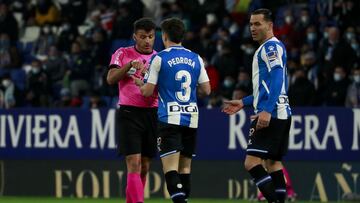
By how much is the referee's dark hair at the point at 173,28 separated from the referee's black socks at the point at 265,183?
1.58 metres

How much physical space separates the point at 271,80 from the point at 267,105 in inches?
10.1

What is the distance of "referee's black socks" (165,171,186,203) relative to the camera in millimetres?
11117

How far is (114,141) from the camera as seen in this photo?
18125 mm

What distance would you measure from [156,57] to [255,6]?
11105 millimetres

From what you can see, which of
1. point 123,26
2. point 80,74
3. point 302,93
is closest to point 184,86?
point 302,93

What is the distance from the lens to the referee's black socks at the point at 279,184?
38.4 feet

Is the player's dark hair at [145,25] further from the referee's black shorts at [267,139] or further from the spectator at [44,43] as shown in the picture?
the spectator at [44,43]

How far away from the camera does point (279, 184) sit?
11.8m

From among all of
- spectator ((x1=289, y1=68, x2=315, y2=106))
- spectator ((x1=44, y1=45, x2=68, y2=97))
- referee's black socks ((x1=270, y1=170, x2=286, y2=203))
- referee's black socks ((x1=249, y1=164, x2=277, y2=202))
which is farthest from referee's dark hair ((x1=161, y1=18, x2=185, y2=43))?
spectator ((x1=44, y1=45, x2=68, y2=97))

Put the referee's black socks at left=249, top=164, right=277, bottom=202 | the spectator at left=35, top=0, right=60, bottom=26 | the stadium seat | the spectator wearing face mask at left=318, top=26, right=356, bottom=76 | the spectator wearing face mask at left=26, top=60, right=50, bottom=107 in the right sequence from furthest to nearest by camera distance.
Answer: the spectator at left=35, top=0, right=60, bottom=26, the stadium seat, the spectator wearing face mask at left=26, top=60, right=50, bottom=107, the spectator wearing face mask at left=318, top=26, right=356, bottom=76, the referee's black socks at left=249, top=164, right=277, bottom=202

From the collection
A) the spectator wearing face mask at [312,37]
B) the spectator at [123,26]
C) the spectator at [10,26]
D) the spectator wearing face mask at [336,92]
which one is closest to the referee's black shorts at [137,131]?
the spectator wearing face mask at [336,92]

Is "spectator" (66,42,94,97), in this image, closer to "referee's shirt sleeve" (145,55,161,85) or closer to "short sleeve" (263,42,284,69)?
"referee's shirt sleeve" (145,55,161,85)

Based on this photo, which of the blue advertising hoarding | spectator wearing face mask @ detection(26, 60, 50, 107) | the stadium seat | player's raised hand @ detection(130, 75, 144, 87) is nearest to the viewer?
player's raised hand @ detection(130, 75, 144, 87)

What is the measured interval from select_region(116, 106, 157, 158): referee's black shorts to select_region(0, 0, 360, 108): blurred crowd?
245 inches
